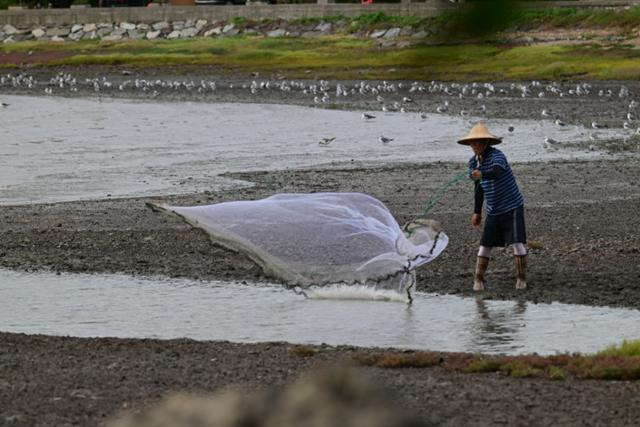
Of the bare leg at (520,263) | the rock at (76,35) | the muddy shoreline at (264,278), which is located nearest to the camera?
the muddy shoreline at (264,278)

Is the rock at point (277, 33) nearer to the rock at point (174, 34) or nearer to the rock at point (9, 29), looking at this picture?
the rock at point (174, 34)

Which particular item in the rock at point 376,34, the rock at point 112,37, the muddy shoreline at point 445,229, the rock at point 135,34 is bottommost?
the rock at point 112,37

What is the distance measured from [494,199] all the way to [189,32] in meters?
69.3

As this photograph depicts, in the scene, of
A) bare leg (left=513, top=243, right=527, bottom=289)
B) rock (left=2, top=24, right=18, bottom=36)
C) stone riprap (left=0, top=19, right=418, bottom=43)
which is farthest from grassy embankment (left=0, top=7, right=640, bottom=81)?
bare leg (left=513, top=243, right=527, bottom=289)

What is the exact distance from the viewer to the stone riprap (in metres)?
75.9

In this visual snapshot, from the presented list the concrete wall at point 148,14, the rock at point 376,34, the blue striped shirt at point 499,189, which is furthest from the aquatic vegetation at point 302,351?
the concrete wall at point 148,14

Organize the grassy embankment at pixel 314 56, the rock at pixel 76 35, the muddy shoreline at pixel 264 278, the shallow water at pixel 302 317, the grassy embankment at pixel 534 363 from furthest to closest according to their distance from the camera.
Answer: the rock at pixel 76 35 < the grassy embankment at pixel 314 56 < the shallow water at pixel 302 317 < the grassy embankment at pixel 534 363 < the muddy shoreline at pixel 264 278

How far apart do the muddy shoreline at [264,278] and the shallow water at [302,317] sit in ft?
2.43

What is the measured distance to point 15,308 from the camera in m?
14.9

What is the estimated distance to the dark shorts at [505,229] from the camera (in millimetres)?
15102

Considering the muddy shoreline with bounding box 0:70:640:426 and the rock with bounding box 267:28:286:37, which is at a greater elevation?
the muddy shoreline with bounding box 0:70:640:426

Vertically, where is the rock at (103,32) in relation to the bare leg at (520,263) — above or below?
below

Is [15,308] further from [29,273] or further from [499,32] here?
[499,32]

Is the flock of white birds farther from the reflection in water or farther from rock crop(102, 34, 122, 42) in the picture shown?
the reflection in water
